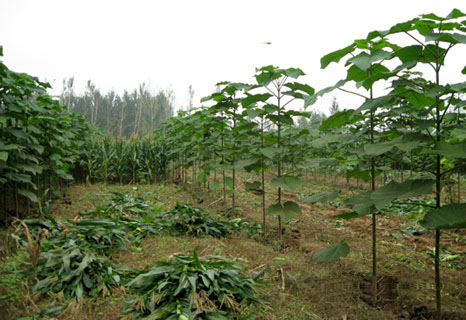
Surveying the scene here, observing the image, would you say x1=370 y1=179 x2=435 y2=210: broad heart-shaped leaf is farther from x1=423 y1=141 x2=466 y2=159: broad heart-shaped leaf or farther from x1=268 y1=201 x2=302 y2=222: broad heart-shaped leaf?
x1=268 y1=201 x2=302 y2=222: broad heart-shaped leaf

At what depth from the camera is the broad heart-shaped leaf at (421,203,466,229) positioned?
50.4 inches

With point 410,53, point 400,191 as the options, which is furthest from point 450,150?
point 410,53

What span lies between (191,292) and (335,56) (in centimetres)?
187

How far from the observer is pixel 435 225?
1.31m

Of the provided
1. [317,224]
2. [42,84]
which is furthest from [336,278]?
[42,84]

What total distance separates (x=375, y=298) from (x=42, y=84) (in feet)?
14.8

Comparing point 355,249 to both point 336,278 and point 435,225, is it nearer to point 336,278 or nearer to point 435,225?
point 336,278

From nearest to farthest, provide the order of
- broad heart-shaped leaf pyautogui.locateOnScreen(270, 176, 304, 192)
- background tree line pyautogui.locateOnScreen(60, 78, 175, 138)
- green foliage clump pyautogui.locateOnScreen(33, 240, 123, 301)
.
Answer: green foliage clump pyautogui.locateOnScreen(33, 240, 123, 301) < broad heart-shaped leaf pyautogui.locateOnScreen(270, 176, 304, 192) < background tree line pyautogui.locateOnScreen(60, 78, 175, 138)

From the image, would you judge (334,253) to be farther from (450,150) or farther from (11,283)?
(11,283)

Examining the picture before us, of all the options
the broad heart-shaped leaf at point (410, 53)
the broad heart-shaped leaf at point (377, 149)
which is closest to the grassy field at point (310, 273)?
the broad heart-shaped leaf at point (377, 149)

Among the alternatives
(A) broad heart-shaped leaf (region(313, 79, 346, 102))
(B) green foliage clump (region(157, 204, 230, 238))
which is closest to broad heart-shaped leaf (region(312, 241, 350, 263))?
(A) broad heart-shaped leaf (region(313, 79, 346, 102))

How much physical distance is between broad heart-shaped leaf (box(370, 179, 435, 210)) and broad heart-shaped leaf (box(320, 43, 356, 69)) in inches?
37.0

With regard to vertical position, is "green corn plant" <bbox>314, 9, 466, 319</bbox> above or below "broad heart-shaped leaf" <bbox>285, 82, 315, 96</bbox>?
below

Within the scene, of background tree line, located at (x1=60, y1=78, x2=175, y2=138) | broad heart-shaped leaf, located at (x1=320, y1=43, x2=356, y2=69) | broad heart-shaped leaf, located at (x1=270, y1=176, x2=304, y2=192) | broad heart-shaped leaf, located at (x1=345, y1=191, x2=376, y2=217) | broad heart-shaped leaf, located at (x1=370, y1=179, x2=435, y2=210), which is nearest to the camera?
broad heart-shaped leaf, located at (x1=370, y1=179, x2=435, y2=210)
